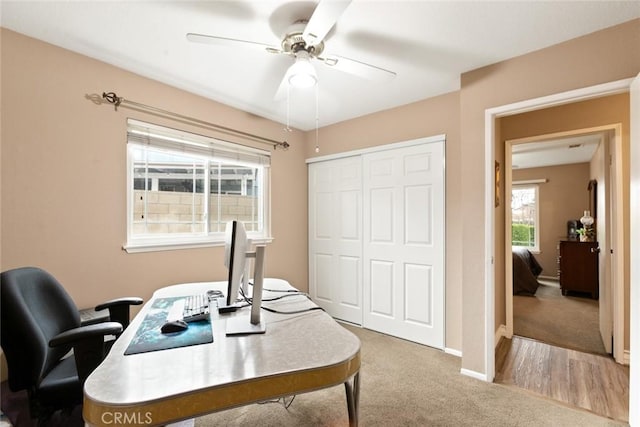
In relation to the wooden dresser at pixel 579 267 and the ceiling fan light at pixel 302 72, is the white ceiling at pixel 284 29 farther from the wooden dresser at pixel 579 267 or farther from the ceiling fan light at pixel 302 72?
the wooden dresser at pixel 579 267

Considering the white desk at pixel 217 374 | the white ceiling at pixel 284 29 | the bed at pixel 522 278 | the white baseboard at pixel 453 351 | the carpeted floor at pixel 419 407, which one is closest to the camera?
the white desk at pixel 217 374

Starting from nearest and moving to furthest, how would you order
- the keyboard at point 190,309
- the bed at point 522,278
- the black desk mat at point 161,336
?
the black desk mat at point 161,336, the keyboard at point 190,309, the bed at point 522,278

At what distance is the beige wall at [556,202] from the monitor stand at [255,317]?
718 cm

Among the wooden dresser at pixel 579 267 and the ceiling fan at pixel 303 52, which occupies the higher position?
the ceiling fan at pixel 303 52

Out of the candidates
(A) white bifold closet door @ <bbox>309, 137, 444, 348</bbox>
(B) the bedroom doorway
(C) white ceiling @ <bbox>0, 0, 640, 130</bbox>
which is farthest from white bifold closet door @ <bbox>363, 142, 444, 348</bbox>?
(B) the bedroom doorway

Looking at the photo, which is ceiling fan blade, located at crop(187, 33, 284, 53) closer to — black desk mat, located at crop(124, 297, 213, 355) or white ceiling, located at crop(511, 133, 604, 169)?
black desk mat, located at crop(124, 297, 213, 355)

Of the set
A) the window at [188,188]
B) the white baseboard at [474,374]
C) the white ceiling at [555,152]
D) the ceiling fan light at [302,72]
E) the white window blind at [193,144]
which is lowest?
the white baseboard at [474,374]

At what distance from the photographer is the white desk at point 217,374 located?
0.80 m

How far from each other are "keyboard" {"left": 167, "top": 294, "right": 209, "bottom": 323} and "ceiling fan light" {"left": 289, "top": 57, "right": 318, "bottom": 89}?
1.45m

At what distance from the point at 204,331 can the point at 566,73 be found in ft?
9.11

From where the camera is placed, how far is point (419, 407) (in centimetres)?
195

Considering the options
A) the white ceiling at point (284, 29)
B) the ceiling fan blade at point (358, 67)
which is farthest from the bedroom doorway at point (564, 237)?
the ceiling fan blade at point (358, 67)

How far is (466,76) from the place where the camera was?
7.92 feet

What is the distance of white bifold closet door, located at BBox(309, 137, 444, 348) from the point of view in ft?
9.53
